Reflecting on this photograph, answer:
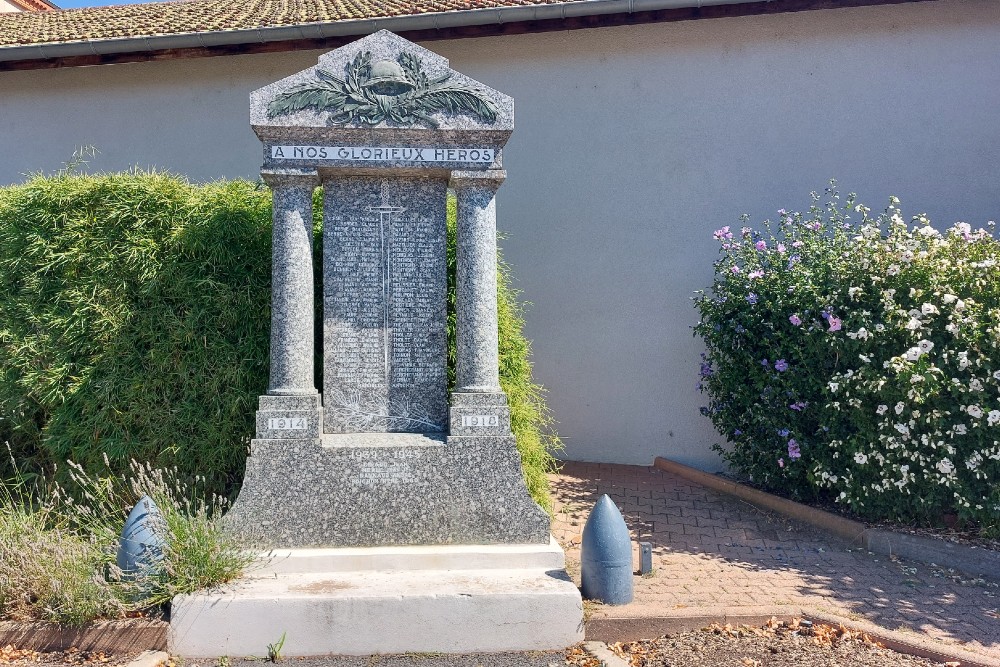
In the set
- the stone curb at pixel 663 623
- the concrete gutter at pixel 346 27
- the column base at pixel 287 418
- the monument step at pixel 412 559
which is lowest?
the stone curb at pixel 663 623

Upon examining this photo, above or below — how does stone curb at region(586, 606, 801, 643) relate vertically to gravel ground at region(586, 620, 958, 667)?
above

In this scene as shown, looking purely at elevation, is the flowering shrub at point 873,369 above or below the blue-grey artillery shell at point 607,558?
above

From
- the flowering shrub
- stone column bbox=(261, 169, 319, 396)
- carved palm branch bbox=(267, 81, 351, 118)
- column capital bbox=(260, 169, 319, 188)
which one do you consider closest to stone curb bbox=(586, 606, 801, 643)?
the flowering shrub

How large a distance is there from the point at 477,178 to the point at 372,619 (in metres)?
2.63

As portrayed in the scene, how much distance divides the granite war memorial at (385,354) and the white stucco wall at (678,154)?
313 cm

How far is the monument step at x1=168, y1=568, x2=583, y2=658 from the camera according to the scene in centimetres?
364

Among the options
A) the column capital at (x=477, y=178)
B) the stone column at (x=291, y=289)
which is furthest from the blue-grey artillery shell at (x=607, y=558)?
the column capital at (x=477, y=178)

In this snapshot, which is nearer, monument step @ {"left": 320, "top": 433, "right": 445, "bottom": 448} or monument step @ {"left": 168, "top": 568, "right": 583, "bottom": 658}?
monument step @ {"left": 168, "top": 568, "right": 583, "bottom": 658}

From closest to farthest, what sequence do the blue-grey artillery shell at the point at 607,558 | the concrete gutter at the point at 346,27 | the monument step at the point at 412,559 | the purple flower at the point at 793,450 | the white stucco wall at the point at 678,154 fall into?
the blue-grey artillery shell at the point at 607,558, the monument step at the point at 412,559, the purple flower at the point at 793,450, the concrete gutter at the point at 346,27, the white stucco wall at the point at 678,154

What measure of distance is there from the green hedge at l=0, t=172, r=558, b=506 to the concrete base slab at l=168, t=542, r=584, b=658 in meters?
1.48

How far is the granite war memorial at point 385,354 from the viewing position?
4246 millimetres

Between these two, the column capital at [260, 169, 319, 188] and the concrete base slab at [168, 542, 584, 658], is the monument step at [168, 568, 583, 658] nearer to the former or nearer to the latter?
the concrete base slab at [168, 542, 584, 658]

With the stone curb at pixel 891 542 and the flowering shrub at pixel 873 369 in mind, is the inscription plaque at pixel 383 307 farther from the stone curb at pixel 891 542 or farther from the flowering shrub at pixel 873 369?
the stone curb at pixel 891 542

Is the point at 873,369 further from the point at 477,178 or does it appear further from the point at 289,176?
the point at 289,176
